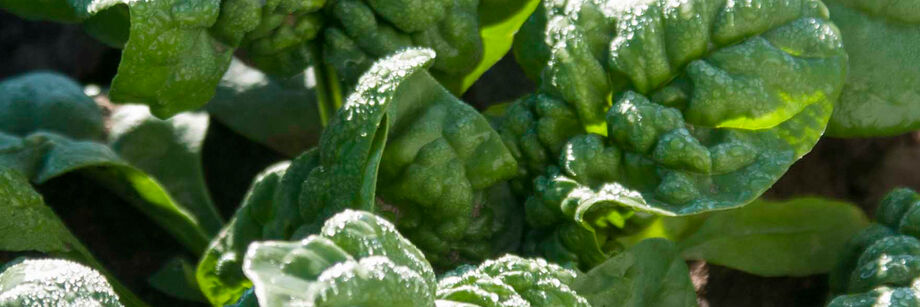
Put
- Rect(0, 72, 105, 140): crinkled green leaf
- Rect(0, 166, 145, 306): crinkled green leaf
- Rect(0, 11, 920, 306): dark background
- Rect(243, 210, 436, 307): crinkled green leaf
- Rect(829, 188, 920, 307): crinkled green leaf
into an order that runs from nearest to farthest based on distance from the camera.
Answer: Rect(243, 210, 436, 307): crinkled green leaf → Rect(829, 188, 920, 307): crinkled green leaf → Rect(0, 166, 145, 306): crinkled green leaf → Rect(0, 11, 920, 306): dark background → Rect(0, 72, 105, 140): crinkled green leaf

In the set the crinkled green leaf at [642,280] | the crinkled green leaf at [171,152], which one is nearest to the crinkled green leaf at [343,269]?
the crinkled green leaf at [642,280]

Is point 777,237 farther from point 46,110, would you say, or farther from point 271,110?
point 46,110

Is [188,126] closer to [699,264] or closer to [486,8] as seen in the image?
[486,8]

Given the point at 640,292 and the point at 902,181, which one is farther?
the point at 902,181

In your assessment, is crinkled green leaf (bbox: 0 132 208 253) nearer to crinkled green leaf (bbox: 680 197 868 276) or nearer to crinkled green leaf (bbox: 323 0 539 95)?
crinkled green leaf (bbox: 323 0 539 95)

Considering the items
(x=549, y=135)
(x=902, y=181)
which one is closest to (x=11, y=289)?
(x=549, y=135)

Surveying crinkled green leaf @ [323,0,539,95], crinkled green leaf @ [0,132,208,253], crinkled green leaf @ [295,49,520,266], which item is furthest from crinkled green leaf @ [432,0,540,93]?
crinkled green leaf @ [0,132,208,253]
